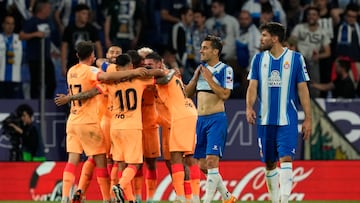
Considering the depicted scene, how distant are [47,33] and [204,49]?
22.9 ft

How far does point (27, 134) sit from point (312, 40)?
5.76 metres

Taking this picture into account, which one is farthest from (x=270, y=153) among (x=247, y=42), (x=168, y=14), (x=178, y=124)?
(x=168, y=14)

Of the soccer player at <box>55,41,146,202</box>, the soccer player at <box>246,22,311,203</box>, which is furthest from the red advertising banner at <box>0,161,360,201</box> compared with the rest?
the soccer player at <box>246,22,311,203</box>

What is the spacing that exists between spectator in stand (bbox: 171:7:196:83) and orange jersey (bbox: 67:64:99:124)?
652cm

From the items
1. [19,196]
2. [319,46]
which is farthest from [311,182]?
[19,196]

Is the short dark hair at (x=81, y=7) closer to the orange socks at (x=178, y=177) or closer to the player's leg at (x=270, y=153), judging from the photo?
the orange socks at (x=178, y=177)

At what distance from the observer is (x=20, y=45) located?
74.6ft

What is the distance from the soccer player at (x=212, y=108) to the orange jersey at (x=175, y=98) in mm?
359

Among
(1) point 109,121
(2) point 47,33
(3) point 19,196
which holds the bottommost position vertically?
(3) point 19,196

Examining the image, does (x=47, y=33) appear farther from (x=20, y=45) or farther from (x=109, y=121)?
(x=109, y=121)

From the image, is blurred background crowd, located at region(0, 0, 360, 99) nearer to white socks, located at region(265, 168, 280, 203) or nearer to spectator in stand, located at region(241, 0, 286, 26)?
spectator in stand, located at region(241, 0, 286, 26)

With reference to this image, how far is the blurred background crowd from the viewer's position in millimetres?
22797

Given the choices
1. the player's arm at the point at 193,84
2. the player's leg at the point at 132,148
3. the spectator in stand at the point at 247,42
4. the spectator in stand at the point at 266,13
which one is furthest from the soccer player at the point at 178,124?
the spectator in stand at the point at 266,13

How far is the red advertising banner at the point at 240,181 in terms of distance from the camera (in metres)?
20.9
